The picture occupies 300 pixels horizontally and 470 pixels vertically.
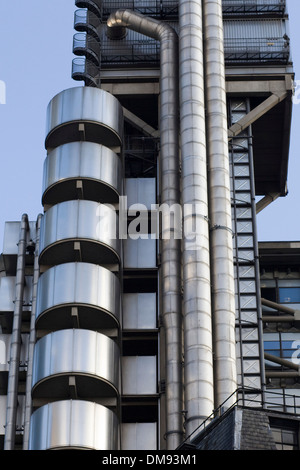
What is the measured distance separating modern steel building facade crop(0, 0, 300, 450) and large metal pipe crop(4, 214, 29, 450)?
107mm

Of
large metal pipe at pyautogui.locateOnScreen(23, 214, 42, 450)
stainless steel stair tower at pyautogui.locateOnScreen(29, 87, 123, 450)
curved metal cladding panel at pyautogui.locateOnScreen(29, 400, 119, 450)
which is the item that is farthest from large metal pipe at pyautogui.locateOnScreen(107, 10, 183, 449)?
large metal pipe at pyautogui.locateOnScreen(23, 214, 42, 450)

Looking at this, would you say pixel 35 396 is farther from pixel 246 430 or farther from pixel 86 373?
pixel 246 430

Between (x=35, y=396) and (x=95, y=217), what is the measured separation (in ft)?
38.3

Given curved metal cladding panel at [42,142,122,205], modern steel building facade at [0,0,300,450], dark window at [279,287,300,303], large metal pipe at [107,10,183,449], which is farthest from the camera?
dark window at [279,287,300,303]

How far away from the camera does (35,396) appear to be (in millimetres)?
73438

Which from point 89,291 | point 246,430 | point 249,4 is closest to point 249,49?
point 249,4

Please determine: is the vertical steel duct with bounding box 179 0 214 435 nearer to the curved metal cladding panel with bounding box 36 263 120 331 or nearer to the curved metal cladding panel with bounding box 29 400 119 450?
the curved metal cladding panel with bounding box 36 263 120 331

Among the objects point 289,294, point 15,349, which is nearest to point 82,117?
point 15,349

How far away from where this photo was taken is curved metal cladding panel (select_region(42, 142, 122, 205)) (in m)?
79.1

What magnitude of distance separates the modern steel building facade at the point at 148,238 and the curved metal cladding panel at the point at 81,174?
14cm

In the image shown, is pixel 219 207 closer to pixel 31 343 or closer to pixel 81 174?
pixel 81 174

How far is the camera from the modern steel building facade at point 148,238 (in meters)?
72.4

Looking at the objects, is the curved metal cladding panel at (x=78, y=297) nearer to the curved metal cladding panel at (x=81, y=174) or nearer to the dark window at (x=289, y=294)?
the curved metal cladding panel at (x=81, y=174)

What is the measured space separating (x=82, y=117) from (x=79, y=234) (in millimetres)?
8732
